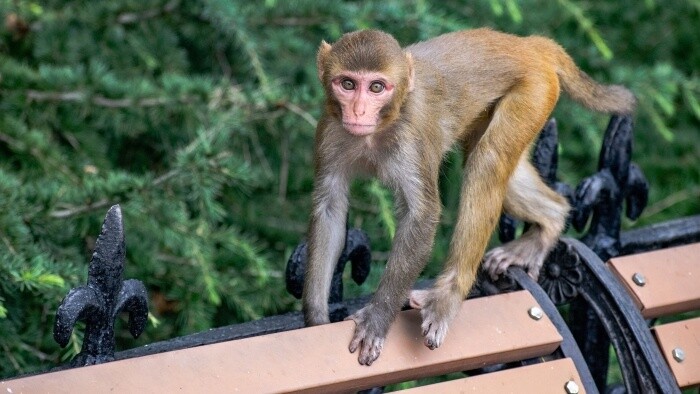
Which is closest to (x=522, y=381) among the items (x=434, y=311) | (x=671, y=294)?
(x=434, y=311)

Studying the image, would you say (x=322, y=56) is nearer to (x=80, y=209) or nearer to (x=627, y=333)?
(x=80, y=209)

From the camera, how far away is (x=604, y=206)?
10.8 ft

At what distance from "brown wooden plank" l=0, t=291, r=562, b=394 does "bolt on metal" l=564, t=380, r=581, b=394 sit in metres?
0.11

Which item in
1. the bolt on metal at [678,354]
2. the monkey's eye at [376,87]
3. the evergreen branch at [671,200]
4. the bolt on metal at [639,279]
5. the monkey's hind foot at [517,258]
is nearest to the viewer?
the bolt on metal at [678,354]

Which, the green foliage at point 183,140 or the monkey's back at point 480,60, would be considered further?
the monkey's back at point 480,60

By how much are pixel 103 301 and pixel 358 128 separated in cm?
102

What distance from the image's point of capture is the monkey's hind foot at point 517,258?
324 centimetres

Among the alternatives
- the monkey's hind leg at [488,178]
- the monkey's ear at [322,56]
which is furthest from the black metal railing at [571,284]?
the monkey's ear at [322,56]

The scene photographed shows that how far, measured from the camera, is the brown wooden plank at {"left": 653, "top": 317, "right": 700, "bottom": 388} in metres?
2.86

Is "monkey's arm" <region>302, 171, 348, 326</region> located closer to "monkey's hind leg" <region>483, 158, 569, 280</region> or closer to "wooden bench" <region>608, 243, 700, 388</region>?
"monkey's hind leg" <region>483, 158, 569, 280</region>

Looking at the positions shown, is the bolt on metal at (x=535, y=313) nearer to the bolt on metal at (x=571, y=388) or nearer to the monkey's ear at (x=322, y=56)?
the bolt on metal at (x=571, y=388)

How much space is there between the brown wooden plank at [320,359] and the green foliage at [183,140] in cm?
57

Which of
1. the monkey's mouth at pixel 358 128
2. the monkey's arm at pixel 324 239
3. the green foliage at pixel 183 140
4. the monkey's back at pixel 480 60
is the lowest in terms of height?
the green foliage at pixel 183 140

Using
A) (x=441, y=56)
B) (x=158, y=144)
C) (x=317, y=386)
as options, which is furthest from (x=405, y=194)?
(x=158, y=144)
